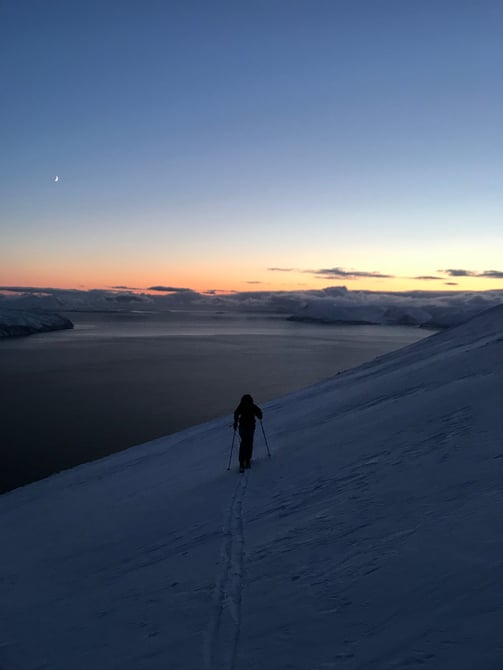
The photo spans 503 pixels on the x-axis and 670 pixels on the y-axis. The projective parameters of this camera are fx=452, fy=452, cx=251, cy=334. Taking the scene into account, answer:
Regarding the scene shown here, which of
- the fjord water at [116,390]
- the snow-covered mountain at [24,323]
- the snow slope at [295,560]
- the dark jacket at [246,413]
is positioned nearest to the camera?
the snow slope at [295,560]

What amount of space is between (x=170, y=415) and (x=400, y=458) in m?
34.4

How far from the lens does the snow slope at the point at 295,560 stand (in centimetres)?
384

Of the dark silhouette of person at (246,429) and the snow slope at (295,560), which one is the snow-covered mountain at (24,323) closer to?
the dark silhouette of person at (246,429)

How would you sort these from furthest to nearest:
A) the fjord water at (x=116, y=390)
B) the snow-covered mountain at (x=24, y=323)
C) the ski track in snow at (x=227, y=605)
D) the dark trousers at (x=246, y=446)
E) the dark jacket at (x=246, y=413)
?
the snow-covered mountain at (x=24, y=323) < the fjord water at (x=116, y=390) < the dark jacket at (x=246, y=413) < the dark trousers at (x=246, y=446) < the ski track in snow at (x=227, y=605)

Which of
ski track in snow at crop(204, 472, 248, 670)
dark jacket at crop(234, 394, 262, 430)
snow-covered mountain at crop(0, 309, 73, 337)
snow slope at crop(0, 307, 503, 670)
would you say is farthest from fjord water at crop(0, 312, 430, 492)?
snow-covered mountain at crop(0, 309, 73, 337)

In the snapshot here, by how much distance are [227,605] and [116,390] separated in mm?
49227

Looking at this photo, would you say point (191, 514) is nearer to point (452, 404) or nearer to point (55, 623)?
point (55, 623)

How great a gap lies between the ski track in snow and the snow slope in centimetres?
2

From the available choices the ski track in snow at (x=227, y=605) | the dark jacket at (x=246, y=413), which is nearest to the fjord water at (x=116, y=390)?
the dark jacket at (x=246, y=413)

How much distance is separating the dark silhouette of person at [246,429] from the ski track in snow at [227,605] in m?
2.86

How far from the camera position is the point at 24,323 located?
469 ft

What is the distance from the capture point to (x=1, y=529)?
10.4 m

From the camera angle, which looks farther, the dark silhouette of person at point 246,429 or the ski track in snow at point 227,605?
the dark silhouette of person at point 246,429

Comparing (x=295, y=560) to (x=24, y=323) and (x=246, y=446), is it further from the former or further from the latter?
(x=24, y=323)
